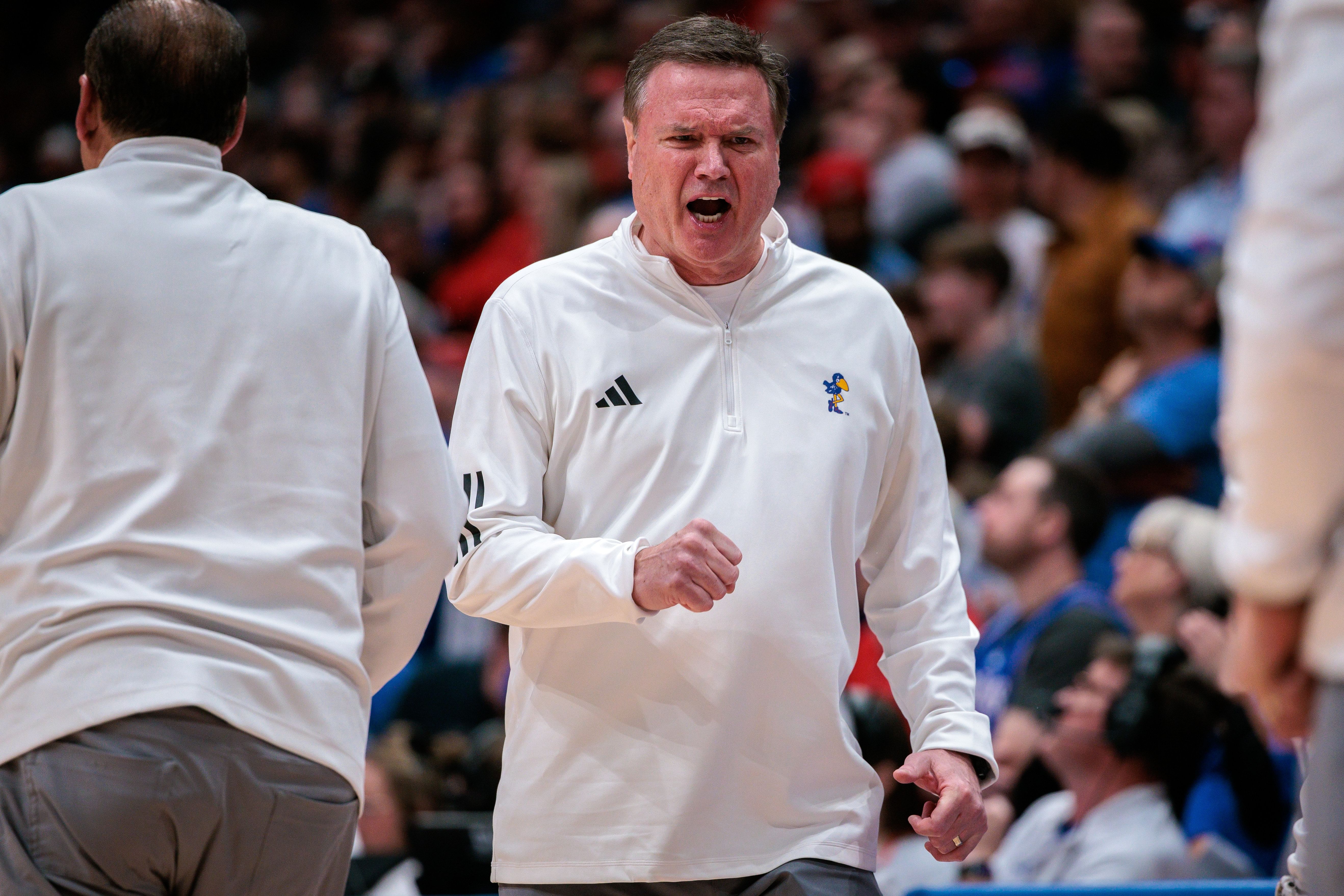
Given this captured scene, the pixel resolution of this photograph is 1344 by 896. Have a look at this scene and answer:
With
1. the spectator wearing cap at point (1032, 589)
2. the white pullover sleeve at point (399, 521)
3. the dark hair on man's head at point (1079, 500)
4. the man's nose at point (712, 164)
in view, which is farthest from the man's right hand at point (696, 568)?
the dark hair on man's head at point (1079, 500)

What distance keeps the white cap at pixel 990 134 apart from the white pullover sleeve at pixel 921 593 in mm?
4336

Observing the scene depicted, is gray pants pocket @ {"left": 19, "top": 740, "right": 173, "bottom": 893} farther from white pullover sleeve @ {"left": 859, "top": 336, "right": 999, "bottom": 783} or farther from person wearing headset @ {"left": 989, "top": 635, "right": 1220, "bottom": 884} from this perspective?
person wearing headset @ {"left": 989, "top": 635, "right": 1220, "bottom": 884}

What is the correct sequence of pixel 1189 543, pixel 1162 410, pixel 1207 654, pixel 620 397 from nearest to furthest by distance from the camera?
1. pixel 620 397
2. pixel 1207 654
3. pixel 1189 543
4. pixel 1162 410

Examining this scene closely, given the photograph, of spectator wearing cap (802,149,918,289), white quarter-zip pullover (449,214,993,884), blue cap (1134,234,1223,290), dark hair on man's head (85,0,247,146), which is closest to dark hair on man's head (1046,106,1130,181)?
blue cap (1134,234,1223,290)

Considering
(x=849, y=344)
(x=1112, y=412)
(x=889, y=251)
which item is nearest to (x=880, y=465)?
(x=849, y=344)

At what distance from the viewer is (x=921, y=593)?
2.99 m

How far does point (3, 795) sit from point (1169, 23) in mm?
7311

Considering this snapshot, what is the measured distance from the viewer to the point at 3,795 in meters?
2.24

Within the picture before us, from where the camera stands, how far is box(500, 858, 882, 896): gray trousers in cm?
271

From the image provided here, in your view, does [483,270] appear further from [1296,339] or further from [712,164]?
[1296,339]

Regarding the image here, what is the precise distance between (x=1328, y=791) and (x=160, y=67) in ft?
6.07

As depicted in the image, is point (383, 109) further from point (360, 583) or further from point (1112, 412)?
point (360, 583)

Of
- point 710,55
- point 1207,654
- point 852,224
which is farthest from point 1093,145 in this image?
point 710,55

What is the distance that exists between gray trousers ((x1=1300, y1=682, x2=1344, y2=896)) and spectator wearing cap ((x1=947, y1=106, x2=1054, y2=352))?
5.30m
